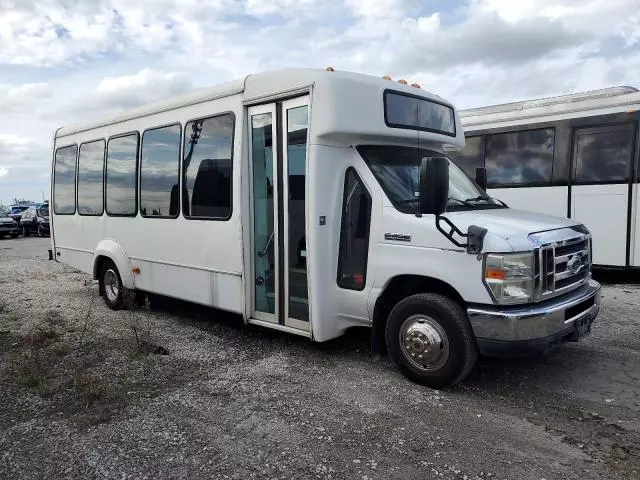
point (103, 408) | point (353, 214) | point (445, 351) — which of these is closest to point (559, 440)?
point (445, 351)

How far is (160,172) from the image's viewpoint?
23.1 ft

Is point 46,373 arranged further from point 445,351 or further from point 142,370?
point 445,351

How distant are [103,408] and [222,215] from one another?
245 cm

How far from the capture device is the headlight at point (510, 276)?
13.7 feet

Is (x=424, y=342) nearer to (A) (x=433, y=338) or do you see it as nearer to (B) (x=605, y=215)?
(A) (x=433, y=338)

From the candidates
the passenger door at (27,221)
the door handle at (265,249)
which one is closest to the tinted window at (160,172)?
the door handle at (265,249)

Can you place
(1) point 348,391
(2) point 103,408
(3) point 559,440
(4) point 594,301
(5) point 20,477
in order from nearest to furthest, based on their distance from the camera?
(5) point 20,477
(3) point 559,440
(2) point 103,408
(1) point 348,391
(4) point 594,301

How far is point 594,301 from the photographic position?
5.02m

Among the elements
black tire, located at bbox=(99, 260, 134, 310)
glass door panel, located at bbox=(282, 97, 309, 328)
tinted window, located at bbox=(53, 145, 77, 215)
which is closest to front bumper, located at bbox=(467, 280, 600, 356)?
glass door panel, located at bbox=(282, 97, 309, 328)

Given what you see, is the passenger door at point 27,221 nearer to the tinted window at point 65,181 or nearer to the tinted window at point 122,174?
the tinted window at point 65,181

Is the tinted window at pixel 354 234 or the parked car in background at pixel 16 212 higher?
the tinted window at pixel 354 234

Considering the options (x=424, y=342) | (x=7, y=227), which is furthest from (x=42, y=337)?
(x=7, y=227)

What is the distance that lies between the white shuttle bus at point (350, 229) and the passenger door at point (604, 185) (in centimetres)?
425

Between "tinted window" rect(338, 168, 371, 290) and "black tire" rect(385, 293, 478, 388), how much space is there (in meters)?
0.54
